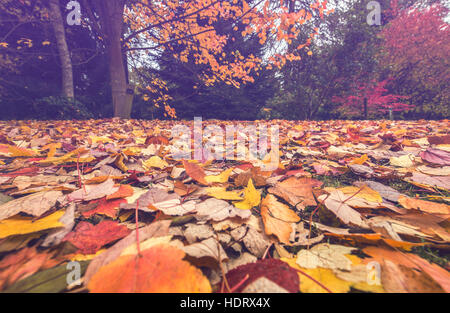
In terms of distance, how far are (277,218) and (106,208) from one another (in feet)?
1.60

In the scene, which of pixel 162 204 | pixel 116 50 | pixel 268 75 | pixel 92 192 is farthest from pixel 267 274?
pixel 268 75

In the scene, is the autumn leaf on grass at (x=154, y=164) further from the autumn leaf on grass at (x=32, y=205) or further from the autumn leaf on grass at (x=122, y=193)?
the autumn leaf on grass at (x=32, y=205)

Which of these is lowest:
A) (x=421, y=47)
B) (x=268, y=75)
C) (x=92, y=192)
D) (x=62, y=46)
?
(x=92, y=192)

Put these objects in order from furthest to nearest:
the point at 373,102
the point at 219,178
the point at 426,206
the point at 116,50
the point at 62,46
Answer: the point at 373,102, the point at 62,46, the point at 116,50, the point at 219,178, the point at 426,206

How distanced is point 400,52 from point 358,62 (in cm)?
368

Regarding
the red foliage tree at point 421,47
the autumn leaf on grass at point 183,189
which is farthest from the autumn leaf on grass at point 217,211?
the red foliage tree at point 421,47

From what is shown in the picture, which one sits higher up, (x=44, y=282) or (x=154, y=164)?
(x=154, y=164)

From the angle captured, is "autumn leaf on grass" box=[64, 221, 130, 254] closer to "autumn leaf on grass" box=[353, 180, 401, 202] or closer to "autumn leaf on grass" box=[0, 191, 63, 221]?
"autumn leaf on grass" box=[0, 191, 63, 221]

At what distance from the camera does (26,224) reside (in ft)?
1.45

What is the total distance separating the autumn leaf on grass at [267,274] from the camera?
0.32m

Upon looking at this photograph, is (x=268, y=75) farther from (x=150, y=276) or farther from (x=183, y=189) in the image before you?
(x=150, y=276)

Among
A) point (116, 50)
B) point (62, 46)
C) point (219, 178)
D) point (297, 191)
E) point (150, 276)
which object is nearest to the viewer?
point (150, 276)

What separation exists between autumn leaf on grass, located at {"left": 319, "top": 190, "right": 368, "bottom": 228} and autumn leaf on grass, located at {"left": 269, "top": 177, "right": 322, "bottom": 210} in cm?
6

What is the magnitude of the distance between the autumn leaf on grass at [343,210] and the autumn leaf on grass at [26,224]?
0.65 m
